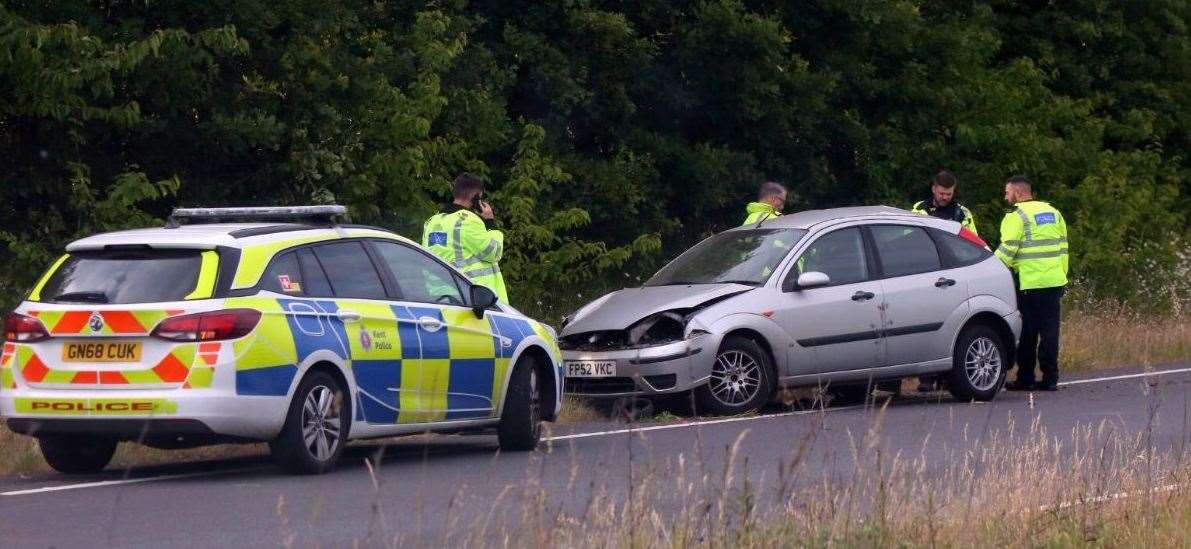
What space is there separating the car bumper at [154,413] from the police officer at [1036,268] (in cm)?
881

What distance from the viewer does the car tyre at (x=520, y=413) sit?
12.1 m

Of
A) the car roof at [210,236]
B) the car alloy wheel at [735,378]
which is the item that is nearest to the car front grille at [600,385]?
the car alloy wheel at [735,378]

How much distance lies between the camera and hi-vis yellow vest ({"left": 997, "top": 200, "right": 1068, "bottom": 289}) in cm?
1692

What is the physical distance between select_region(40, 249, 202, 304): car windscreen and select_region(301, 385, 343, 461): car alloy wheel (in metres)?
0.90

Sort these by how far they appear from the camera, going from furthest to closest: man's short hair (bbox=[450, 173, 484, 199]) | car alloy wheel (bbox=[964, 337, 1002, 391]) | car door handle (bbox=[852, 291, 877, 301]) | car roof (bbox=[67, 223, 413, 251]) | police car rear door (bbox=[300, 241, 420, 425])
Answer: car alloy wheel (bbox=[964, 337, 1002, 391])
car door handle (bbox=[852, 291, 877, 301])
man's short hair (bbox=[450, 173, 484, 199])
police car rear door (bbox=[300, 241, 420, 425])
car roof (bbox=[67, 223, 413, 251])

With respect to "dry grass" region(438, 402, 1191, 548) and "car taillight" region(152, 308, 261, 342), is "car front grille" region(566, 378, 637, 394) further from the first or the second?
"dry grass" region(438, 402, 1191, 548)

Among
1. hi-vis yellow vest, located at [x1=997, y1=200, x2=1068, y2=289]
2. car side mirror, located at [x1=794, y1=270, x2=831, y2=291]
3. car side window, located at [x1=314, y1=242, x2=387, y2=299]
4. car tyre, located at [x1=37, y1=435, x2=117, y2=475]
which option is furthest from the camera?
hi-vis yellow vest, located at [x1=997, y1=200, x2=1068, y2=289]

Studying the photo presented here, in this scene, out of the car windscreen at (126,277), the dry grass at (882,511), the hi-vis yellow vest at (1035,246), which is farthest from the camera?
the hi-vis yellow vest at (1035,246)

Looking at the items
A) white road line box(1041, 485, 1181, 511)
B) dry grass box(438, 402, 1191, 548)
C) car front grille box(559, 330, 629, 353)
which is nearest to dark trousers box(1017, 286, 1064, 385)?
car front grille box(559, 330, 629, 353)

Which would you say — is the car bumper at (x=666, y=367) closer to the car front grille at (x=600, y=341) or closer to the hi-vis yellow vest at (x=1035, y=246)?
the car front grille at (x=600, y=341)

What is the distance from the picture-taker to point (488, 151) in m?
20.7

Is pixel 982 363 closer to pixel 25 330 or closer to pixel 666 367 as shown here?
pixel 666 367

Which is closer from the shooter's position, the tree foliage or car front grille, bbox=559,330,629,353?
car front grille, bbox=559,330,629,353

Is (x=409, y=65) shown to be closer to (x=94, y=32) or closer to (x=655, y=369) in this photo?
(x=94, y=32)
